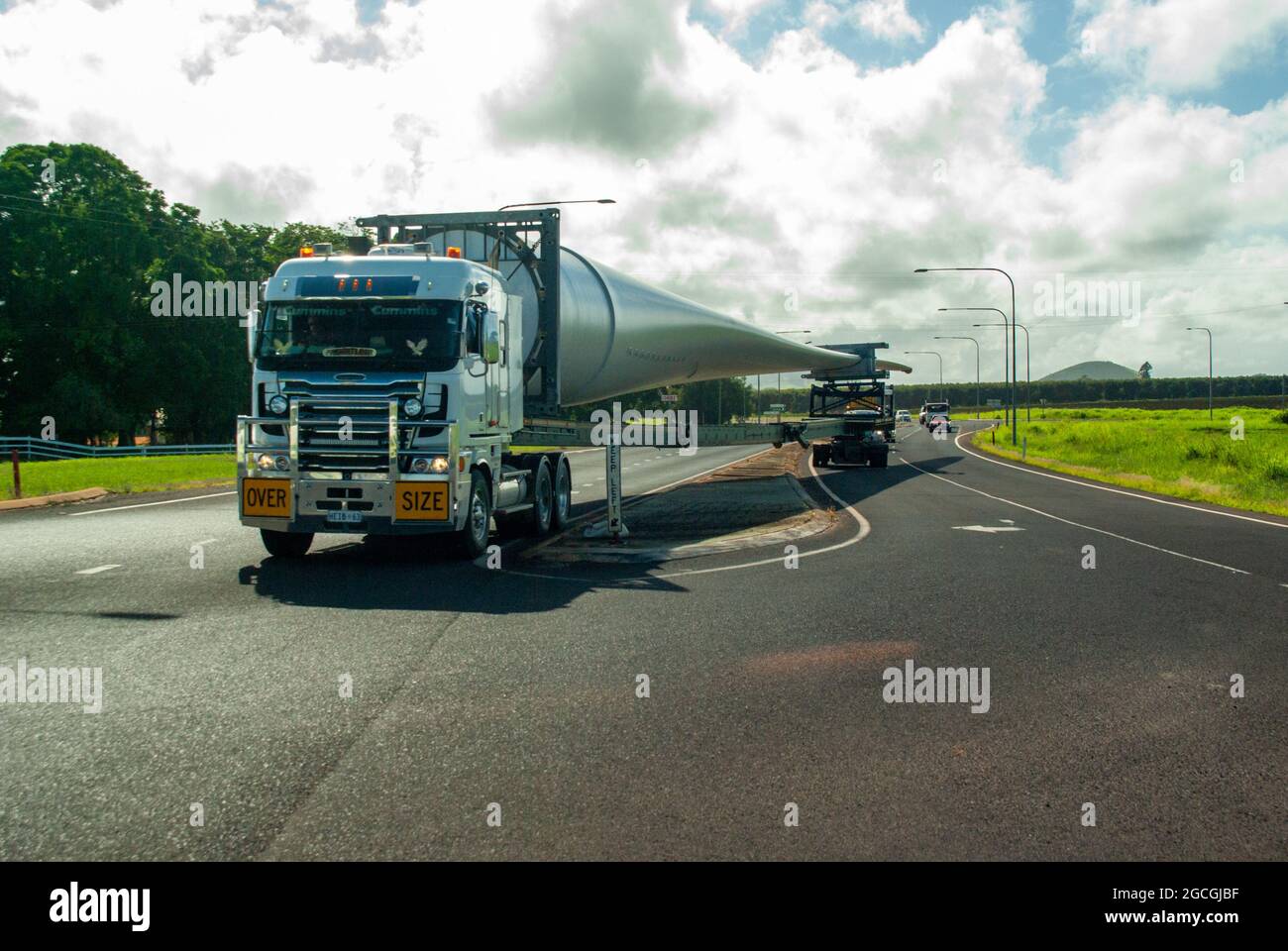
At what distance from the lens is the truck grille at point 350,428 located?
11.0m

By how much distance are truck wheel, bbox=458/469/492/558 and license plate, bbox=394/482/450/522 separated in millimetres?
787

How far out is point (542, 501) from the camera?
50.2 feet

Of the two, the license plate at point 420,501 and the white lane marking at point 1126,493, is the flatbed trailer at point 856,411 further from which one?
the license plate at point 420,501

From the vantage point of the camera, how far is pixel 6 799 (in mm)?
4363

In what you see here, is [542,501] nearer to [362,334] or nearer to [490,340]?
[490,340]

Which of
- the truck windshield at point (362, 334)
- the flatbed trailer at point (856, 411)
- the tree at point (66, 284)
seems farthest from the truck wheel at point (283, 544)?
the tree at point (66, 284)

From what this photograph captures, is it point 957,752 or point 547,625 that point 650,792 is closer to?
point 957,752

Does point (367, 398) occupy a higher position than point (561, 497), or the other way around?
point (367, 398)

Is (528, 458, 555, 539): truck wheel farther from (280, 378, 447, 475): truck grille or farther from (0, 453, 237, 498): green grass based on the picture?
(0, 453, 237, 498): green grass

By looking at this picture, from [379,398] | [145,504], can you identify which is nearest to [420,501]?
[379,398]

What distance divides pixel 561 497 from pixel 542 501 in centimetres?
87
